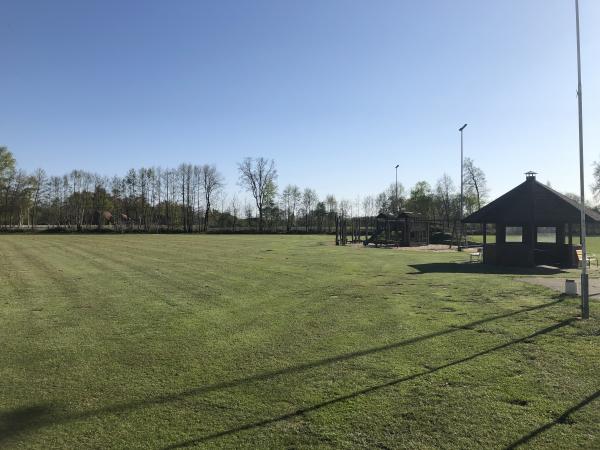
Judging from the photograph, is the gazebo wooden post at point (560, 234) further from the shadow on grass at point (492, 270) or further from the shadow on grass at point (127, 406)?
the shadow on grass at point (127, 406)

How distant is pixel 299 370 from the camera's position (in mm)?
5996

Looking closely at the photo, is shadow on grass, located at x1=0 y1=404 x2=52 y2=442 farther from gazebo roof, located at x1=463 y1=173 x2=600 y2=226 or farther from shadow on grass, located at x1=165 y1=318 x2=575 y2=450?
gazebo roof, located at x1=463 y1=173 x2=600 y2=226

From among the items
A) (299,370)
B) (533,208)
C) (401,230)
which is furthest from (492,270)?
(401,230)

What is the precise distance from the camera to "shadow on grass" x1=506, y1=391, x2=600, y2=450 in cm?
404

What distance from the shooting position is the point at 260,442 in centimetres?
410

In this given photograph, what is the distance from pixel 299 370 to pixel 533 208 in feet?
61.5

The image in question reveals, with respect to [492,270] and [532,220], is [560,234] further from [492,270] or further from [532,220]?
[492,270]

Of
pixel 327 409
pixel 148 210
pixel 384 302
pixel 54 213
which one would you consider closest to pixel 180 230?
pixel 148 210

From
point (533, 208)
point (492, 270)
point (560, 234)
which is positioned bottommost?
point (492, 270)

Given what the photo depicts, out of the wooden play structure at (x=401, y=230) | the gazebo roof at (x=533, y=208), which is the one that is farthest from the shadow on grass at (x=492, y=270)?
the wooden play structure at (x=401, y=230)

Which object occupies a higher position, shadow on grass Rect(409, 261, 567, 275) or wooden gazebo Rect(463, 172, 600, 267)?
wooden gazebo Rect(463, 172, 600, 267)

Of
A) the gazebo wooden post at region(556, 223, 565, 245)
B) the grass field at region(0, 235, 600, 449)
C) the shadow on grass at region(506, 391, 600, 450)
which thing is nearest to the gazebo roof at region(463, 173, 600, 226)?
the gazebo wooden post at region(556, 223, 565, 245)

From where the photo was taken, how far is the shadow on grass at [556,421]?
404 cm

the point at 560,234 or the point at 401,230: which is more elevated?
the point at 401,230
